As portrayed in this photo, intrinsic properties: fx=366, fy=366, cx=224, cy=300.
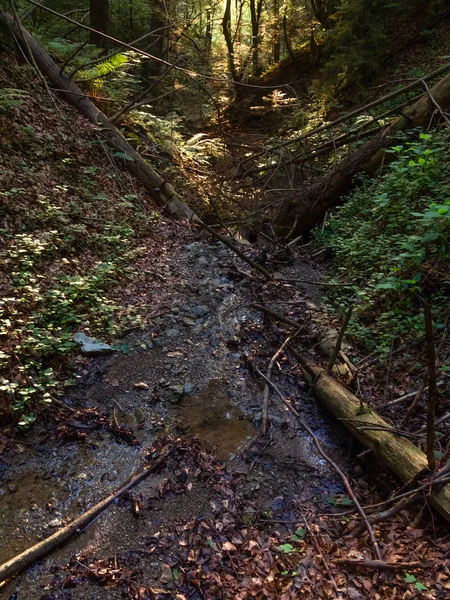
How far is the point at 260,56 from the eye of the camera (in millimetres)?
19109

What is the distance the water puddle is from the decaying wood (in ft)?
1.82

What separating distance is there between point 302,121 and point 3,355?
11.3 m

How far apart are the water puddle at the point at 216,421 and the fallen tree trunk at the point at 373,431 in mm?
984

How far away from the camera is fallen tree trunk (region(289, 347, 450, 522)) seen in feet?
10.1

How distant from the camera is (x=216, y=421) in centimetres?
430

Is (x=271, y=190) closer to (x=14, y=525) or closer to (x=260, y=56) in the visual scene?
(x=14, y=525)

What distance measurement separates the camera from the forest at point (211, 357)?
2.85 m

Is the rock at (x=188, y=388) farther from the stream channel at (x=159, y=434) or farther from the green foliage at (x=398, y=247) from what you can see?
the green foliage at (x=398, y=247)

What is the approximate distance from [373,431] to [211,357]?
2376 mm

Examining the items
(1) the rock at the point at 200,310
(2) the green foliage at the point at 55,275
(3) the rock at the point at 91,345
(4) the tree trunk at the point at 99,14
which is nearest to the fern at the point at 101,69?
(4) the tree trunk at the point at 99,14

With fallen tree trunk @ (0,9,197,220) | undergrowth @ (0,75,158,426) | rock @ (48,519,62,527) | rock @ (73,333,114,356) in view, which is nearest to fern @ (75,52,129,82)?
fallen tree trunk @ (0,9,197,220)

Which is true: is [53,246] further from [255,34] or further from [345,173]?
[255,34]

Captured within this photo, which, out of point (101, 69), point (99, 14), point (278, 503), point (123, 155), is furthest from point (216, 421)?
point (99, 14)

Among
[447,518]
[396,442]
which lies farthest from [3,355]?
[447,518]
